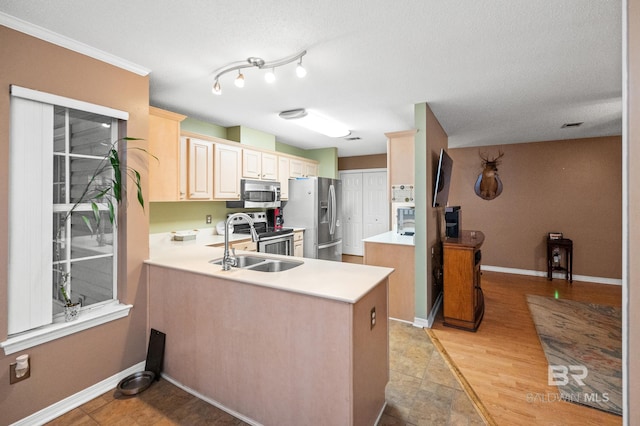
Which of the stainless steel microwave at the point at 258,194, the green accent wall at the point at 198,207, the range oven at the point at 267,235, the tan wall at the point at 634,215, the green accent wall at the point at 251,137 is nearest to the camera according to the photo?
the tan wall at the point at 634,215

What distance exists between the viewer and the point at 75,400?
1.99 m

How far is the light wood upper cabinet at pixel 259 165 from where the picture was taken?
165 inches

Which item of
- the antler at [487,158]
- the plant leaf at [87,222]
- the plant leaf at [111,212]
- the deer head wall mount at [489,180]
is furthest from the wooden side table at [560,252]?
the plant leaf at [87,222]

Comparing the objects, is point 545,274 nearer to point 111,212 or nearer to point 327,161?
point 327,161

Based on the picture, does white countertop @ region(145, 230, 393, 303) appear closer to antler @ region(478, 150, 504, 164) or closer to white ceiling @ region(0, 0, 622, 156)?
white ceiling @ region(0, 0, 622, 156)

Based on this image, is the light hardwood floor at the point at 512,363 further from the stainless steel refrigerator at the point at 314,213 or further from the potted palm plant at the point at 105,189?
the potted palm plant at the point at 105,189

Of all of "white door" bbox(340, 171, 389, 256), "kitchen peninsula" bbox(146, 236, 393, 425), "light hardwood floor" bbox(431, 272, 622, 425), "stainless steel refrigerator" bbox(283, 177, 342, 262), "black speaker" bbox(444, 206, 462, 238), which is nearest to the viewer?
"kitchen peninsula" bbox(146, 236, 393, 425)

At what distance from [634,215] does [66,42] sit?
3.13 m

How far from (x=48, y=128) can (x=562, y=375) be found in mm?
4135

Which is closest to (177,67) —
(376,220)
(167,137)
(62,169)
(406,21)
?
(167,137)

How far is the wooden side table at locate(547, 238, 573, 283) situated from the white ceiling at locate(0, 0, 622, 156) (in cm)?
219

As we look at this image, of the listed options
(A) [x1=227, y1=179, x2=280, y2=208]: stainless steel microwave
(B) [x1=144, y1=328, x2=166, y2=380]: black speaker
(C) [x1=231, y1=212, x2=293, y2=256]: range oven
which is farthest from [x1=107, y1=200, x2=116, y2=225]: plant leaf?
(A) [x1=227, y1=179, x2=280, y2=208]: stainless steel microwave

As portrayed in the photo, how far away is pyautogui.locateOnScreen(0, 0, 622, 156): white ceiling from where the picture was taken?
165 cm

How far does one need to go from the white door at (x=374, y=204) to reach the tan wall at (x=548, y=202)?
1.45 m
